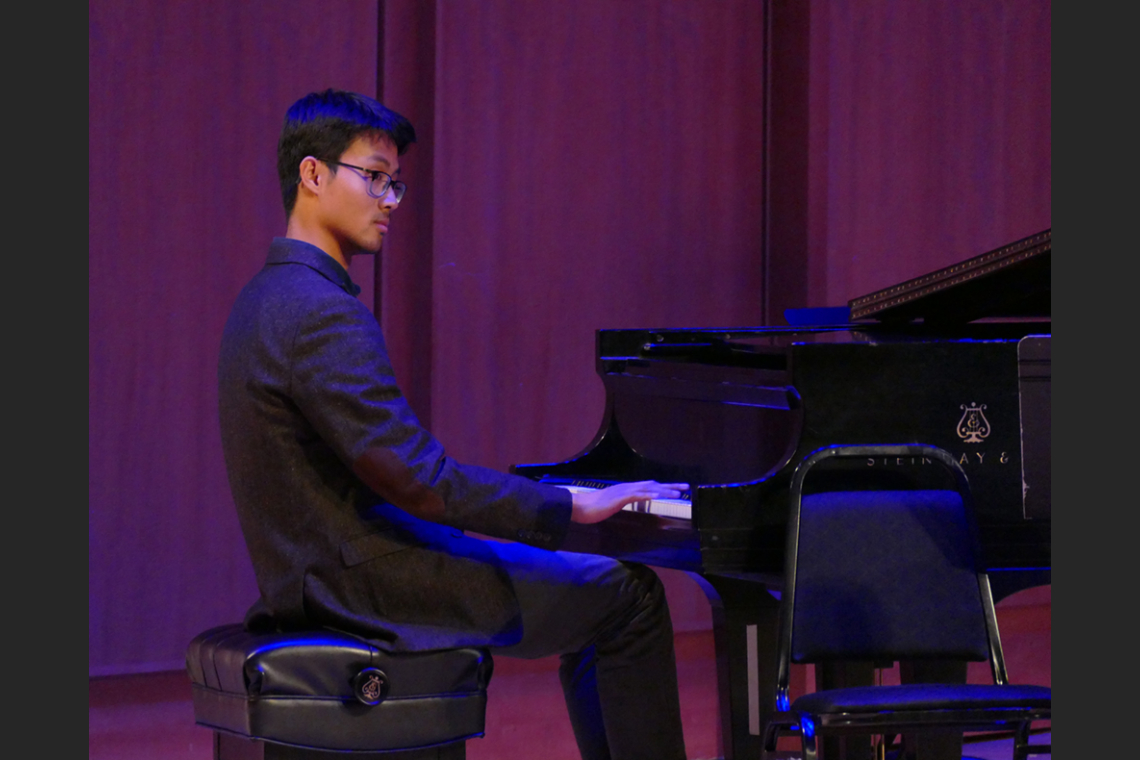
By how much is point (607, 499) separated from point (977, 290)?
3.06 feet

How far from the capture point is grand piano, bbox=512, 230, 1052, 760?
2.32m

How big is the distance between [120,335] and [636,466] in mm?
1435

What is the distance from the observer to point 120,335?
3.24 meters

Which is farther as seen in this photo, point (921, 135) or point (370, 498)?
point (921, 135)

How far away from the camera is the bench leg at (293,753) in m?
2.12

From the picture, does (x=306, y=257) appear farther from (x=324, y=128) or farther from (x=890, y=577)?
(x=890, y=577)

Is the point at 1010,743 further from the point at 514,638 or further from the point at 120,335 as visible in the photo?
the point at 120,335

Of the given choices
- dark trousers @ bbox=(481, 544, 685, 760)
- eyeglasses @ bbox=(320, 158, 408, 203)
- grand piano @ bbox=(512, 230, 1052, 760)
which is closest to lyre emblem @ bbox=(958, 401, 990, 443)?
Answer: grand piano @ bbox=(512, 230, 1052, 760)

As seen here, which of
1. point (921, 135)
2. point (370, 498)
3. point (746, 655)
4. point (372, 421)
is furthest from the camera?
point (921, 135)

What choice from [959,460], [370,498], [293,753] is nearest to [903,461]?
[959,460]

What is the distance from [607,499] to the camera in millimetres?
2287

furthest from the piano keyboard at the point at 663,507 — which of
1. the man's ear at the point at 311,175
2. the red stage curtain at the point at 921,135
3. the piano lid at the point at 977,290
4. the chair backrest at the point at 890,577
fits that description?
the red stage curtain at the point at 921,135

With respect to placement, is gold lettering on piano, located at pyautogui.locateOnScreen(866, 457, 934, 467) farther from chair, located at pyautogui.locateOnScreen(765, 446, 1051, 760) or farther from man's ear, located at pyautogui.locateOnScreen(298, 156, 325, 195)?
man's ear, located at pyautogui.locateOnScreen(298, 156, 325, 195)

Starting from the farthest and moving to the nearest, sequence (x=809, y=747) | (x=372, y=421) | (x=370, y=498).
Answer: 1. (x=370, y=498)
2. (x=372, y=421)
3. (x=809, y=747)
